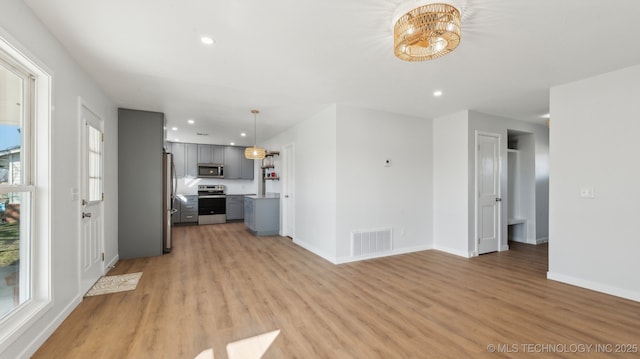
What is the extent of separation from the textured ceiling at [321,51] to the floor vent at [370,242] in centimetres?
208

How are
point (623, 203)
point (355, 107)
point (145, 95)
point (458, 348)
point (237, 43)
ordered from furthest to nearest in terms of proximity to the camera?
point (355, 107)
point (145, 95)
point (623, 203)
point (237, 43)
point (458, 348)

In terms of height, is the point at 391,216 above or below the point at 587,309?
above

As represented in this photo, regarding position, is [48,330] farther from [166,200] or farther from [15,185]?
[166,200]

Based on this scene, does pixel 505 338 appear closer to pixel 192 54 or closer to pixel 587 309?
pixel 587 309

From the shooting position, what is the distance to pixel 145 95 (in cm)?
381

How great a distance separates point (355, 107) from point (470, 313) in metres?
3.15

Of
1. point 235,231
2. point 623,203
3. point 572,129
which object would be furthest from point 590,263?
point 235,231

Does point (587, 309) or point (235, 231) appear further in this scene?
point (235, 231)

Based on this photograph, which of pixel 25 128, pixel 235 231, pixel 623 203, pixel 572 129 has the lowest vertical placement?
pixel 235 231

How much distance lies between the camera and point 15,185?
1.92 m

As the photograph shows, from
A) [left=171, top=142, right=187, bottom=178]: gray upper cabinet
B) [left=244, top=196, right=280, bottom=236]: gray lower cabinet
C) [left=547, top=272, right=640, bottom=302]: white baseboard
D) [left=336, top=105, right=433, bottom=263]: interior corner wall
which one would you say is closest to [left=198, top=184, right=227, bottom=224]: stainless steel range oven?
[left=171, top=142, right=187, bottom=178]: gray upper cabinet

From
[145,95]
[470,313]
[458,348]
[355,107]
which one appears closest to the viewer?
[458,348]

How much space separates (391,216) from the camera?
15.8 feet

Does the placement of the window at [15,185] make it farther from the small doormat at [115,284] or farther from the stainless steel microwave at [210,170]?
the stainless steel microwave at [210,170]
